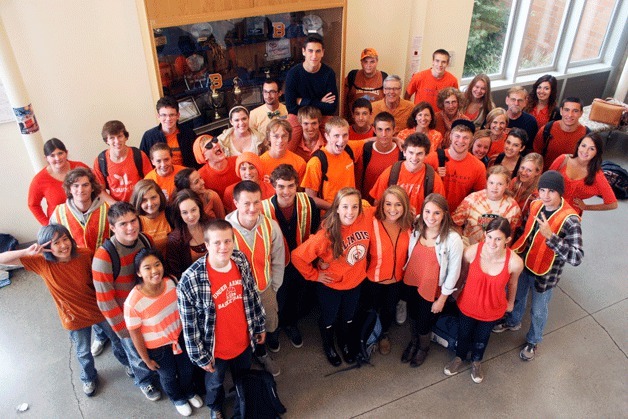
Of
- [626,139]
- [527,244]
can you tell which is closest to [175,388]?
[527,244]

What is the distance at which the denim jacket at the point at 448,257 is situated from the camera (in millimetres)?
3084

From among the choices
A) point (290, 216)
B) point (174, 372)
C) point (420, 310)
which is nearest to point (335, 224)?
point (290, 216)

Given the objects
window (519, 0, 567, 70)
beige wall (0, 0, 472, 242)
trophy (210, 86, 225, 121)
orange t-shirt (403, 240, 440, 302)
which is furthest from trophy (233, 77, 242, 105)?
window (519, 0, 567, 70)

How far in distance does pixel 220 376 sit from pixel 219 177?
149 cm

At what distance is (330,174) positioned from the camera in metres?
3.65

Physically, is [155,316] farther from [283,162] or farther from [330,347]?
[283,162]

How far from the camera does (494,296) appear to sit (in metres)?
3.13

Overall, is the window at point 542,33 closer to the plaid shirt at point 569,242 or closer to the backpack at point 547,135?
the backpack at point 547,135

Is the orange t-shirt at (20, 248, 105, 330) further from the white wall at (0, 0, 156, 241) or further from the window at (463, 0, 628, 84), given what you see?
the window at (463, 0, 628, 84)

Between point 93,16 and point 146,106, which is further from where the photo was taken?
point 146,106

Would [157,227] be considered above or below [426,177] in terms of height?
below

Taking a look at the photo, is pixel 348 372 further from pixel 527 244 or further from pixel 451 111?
pixel 451 111

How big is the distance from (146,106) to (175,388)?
2643mm

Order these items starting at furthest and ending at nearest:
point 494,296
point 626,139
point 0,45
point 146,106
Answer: point 626,139 < point 146,106 < point 0,45 < point 494,296
